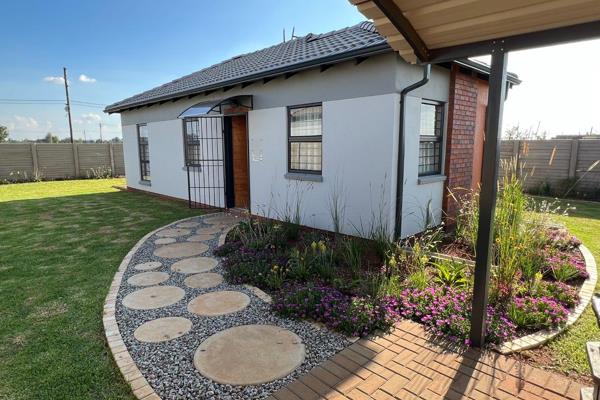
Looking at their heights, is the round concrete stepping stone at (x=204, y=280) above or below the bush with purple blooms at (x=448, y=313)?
below

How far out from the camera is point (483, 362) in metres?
2.62

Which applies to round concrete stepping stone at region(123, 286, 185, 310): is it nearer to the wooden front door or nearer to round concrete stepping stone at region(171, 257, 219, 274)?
round concrete stepping stone at region(171, 257, 219, 274)

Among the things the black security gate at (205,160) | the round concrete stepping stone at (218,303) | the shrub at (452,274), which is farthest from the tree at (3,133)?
the shrub at (452,274)

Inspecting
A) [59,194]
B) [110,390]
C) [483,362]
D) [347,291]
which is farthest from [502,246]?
[59,194]

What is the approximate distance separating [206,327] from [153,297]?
1066 millimetres

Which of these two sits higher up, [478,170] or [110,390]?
[478,170]

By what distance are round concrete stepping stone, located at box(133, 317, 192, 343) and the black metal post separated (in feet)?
8.40

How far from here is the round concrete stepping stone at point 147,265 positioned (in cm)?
482

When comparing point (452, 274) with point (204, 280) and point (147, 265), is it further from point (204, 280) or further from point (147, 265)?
point (147, 265)

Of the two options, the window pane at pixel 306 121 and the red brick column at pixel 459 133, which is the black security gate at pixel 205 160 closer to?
the window pane at pixel 306 121

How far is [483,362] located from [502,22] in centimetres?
248

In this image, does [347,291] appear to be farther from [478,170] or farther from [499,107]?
[478,170]

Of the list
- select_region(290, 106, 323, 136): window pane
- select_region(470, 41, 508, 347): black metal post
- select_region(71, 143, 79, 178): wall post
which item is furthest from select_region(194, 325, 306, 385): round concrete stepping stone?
select_region(71, 143, 79, 178): wall post

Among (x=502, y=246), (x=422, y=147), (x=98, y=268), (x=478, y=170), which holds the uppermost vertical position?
(x=422, y=147)
